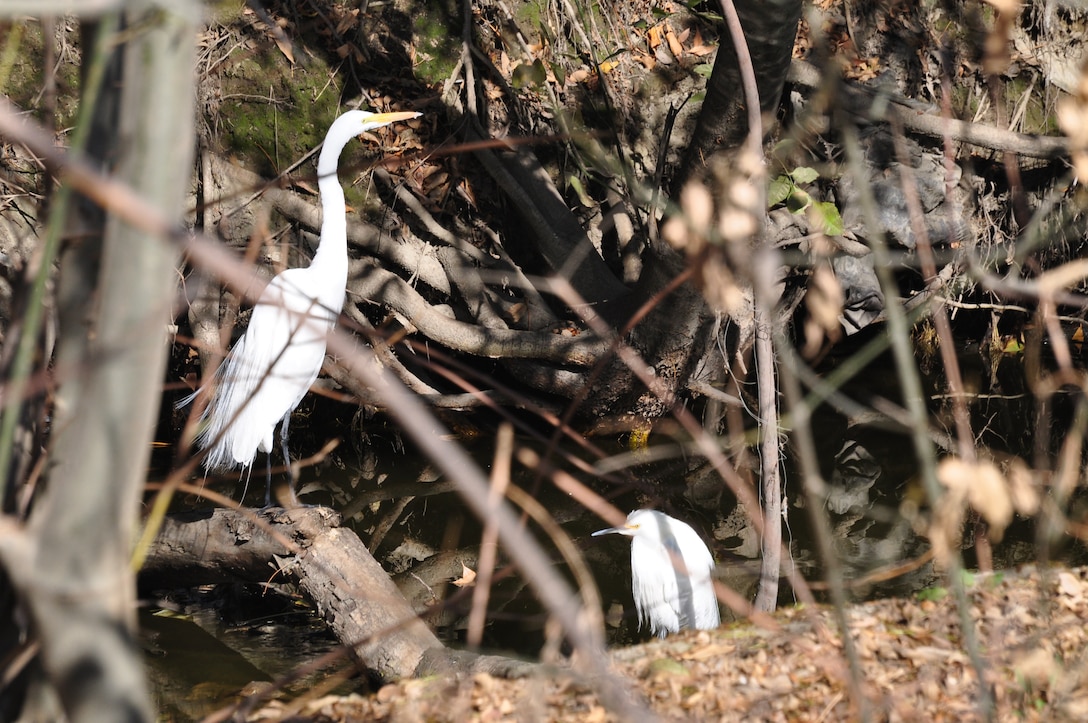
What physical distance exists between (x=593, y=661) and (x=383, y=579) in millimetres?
2800

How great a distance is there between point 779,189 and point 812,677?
3.22m

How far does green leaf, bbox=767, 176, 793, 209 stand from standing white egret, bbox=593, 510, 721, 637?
6.56ft

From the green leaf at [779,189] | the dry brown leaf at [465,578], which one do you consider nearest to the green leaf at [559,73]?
the green leaf at [779,189]

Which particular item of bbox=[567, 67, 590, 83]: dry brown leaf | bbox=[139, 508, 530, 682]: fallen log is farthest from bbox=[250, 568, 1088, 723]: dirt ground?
bbox=[567, 67, 590, 83]: dry brown leaf

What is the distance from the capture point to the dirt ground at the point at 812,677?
2.04 metres

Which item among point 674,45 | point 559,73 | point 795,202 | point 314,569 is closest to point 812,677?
point 314,569

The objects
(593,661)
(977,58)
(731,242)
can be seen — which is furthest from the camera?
(977,58)

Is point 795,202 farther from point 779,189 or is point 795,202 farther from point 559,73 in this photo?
point 559,73

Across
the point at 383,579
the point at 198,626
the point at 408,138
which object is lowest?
the point at 198,626

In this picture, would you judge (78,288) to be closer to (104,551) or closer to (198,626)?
(104,551)

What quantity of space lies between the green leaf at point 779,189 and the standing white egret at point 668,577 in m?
2.00

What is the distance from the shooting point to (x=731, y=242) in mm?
1058

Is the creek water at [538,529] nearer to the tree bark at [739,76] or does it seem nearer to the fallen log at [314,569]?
the fallen log at [314,569]

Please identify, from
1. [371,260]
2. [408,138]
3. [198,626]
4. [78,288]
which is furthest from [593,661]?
[408,138]
